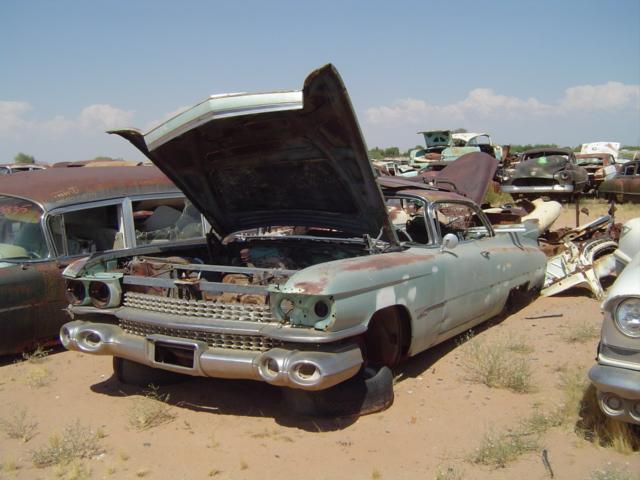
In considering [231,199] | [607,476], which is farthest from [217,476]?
[231,199]

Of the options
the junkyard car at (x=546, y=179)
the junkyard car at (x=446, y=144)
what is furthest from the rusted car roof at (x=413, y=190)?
the junkyard car at (x=446, y=144)

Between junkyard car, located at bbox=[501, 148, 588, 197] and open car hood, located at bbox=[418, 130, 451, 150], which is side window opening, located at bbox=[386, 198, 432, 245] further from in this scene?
open car hood, located at bbox=[418, 130, 451, 150]

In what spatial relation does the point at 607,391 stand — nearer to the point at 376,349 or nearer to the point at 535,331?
the point at 376,349

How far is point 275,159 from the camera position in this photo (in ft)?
17.4

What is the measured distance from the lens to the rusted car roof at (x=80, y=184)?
Answer: 20.6 ft

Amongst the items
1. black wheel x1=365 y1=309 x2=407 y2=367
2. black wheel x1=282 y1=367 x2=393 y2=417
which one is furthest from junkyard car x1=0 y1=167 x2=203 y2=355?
black wheel x1=365 y1=309 x2=407 y2=367

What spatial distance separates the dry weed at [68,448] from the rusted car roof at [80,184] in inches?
109

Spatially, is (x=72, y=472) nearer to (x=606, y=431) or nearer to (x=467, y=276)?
(x=606, y=431)

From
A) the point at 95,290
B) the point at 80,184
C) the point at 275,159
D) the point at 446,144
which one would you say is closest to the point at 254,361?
the point at 95,290

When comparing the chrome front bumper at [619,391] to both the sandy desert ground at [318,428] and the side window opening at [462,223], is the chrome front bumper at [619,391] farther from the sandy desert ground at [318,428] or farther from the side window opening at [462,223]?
the side window opening at [462,223]

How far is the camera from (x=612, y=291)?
352 centimetres

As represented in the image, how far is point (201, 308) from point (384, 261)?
131 cm

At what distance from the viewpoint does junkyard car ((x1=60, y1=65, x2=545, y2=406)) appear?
3924 mm

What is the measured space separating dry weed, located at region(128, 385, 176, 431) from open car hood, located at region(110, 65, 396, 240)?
6.36ft
